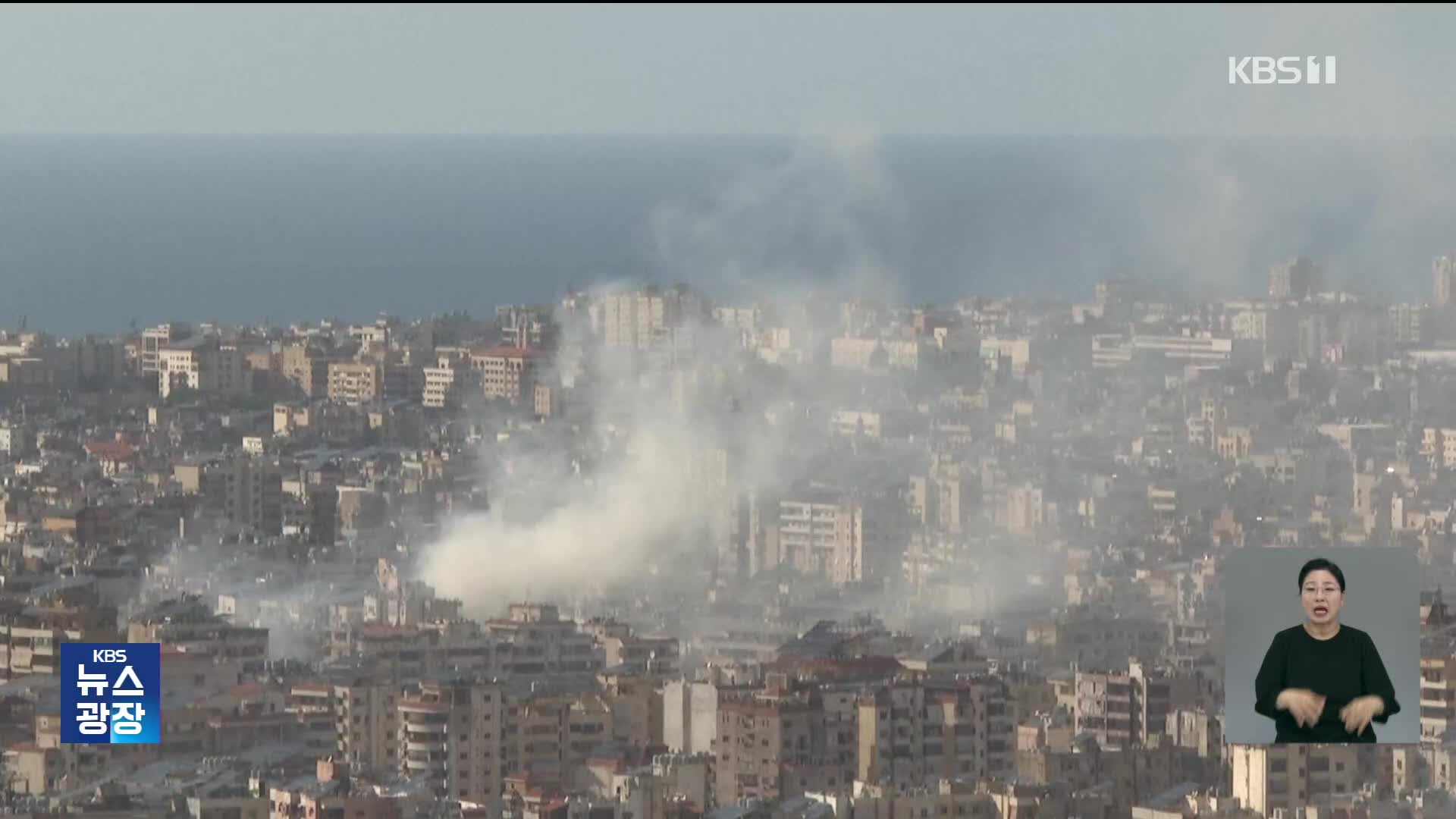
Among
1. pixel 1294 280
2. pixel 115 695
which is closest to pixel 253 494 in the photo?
pixel 1294 280

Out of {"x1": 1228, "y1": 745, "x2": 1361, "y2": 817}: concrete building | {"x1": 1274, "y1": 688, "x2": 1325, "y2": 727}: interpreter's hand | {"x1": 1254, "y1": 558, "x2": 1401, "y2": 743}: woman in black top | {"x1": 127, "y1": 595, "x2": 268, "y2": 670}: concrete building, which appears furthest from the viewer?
{"x1": 127, "y1": 595, "x2": 268, "y2": 670}: concrete building

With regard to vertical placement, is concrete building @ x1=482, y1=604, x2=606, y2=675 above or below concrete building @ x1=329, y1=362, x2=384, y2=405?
below

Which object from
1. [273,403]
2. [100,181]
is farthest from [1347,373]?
[100,181]

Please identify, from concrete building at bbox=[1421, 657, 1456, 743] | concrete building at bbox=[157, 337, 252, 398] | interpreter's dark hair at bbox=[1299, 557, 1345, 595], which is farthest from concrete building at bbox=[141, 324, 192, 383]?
interpreter's dark hair at bbox=[1299, 557, 1345, 595]

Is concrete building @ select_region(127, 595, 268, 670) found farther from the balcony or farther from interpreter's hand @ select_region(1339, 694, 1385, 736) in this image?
interpreter's hand @ select_region(1339, 694, 1385, 736)

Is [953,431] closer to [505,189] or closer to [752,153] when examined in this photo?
[752,153]

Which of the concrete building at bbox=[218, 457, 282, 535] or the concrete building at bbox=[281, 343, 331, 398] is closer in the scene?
the concrete building at bbox=[218, 457, 282, 535]
